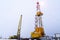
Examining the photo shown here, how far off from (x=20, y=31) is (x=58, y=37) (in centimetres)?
1636

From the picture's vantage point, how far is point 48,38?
5425 centimetres

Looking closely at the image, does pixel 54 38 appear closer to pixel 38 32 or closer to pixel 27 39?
pixel 38 32

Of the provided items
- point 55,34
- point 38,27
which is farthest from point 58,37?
point 38,27

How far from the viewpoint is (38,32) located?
199 ft

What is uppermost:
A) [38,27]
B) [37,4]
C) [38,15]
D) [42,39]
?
[37,4]

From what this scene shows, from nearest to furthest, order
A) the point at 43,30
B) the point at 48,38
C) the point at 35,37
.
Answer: the point at 48,38 → the point at 35,37 → the point at 43,30

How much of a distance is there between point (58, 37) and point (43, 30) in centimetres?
957

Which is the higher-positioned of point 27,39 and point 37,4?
point 37,4

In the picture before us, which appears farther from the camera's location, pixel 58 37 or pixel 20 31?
pixel 20 31

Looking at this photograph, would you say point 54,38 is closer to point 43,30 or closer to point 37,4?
point 43,30

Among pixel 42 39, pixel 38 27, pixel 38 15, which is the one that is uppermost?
pixel 38 15

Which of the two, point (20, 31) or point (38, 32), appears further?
point (20, 31)

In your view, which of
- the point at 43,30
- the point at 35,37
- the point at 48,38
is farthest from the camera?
the point at 43,30

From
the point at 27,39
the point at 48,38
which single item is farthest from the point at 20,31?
the point at 48,38
